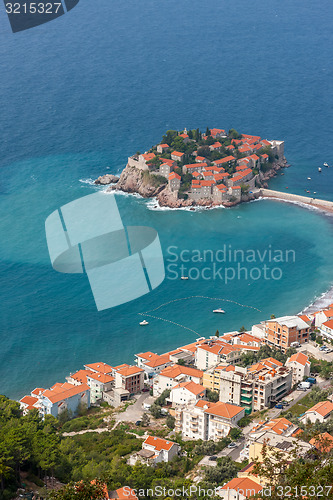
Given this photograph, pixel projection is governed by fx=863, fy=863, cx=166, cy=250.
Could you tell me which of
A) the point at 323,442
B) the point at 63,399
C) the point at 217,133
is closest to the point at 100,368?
the point at 63,399

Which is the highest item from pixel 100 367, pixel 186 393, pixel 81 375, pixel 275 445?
pixel 275 445

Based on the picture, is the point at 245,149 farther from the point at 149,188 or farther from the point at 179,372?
the point at 179,372

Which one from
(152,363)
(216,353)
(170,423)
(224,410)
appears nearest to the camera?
(224,410)

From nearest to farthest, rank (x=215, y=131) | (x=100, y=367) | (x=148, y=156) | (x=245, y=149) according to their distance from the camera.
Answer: (x=100, y=367), (x=148, y=156), (x=245, y=149), (x=215, y=131)

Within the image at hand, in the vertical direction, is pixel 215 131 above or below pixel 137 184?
above

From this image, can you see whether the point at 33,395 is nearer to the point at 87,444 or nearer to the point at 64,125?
the point at 87,444

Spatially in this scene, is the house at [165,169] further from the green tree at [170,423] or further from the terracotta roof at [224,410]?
the terracotta roof at [224,410]

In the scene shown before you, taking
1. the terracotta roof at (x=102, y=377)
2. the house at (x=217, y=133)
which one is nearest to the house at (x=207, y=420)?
the terracotta roof at (x=102, y=377)

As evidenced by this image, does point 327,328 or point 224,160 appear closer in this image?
point 327,328
